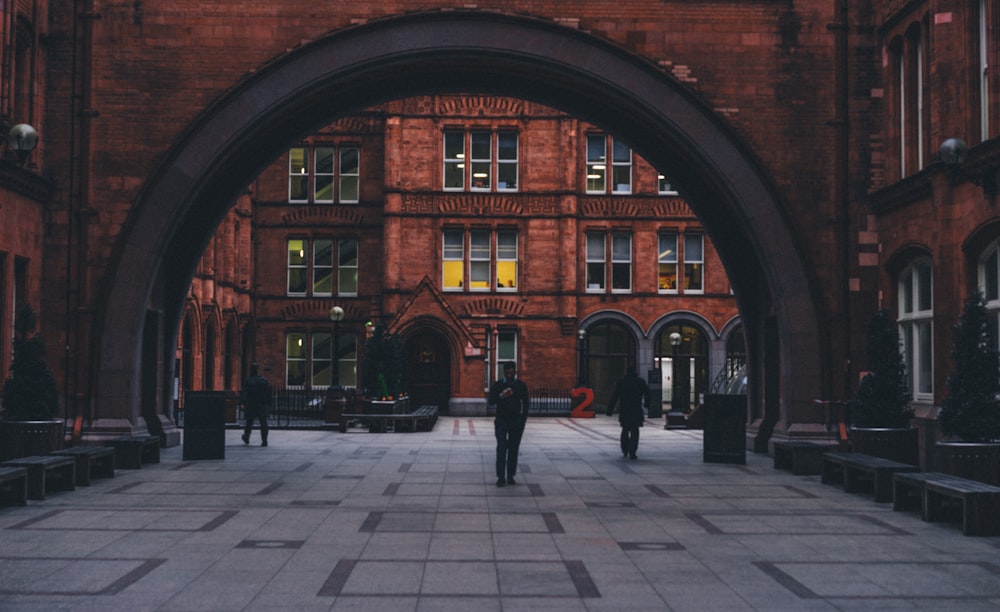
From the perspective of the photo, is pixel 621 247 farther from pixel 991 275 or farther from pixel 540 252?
pixel 991 275

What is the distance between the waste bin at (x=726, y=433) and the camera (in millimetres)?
19844

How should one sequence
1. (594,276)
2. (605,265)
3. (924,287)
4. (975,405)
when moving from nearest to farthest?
(975,405), (924,287), (605,265), (594,276)

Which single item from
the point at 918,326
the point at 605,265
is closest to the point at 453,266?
the point at 605,265

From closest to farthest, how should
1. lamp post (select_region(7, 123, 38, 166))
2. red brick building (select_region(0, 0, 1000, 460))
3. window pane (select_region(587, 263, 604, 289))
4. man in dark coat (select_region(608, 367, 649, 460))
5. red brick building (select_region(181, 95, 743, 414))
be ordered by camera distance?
lamp post (select_region(7, 123, 38, 166)), red brick building (select_region(0, 0, 1000, 460)), man in dark coat (select_region(608, 367, 649, 460)), red brick building (select_region(181, 95, 743, 414)), window pane (select_region(587, 263, 604, 289))

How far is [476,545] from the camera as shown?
10.6m

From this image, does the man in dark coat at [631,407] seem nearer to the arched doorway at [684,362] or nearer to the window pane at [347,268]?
the arched doorway at [684,362]

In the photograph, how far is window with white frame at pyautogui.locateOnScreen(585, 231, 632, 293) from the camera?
46.8 metres

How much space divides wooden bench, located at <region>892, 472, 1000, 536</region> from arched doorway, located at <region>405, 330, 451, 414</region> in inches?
1264

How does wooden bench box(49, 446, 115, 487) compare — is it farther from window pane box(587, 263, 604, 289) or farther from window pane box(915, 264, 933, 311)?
window pane box(587, 263, 604, 289)

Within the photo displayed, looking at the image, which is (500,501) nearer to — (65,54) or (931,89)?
(931,89)

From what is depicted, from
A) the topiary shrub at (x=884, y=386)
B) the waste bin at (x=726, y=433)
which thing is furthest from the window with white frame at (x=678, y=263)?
the topiary shrub at (x=884, y=386)

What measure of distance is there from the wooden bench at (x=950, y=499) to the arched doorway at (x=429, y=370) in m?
32.1

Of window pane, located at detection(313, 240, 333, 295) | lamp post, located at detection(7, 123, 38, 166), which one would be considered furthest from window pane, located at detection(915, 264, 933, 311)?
window pane, located at detection(313, 240, 333, 295)

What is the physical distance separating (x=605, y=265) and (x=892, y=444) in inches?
1214
